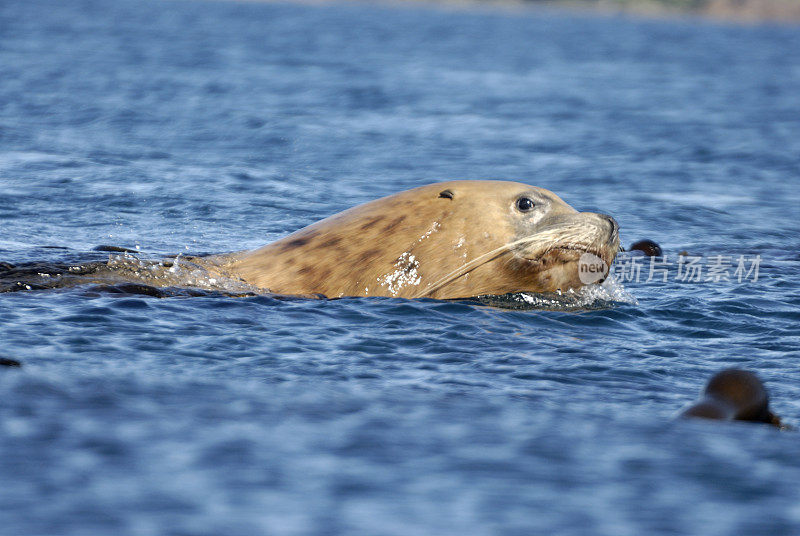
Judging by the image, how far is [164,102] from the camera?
2592 centimetres

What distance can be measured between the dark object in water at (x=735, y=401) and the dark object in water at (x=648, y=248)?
577 centimetres

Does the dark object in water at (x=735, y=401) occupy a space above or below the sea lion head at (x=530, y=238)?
below

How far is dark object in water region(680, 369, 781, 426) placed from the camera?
6.14m

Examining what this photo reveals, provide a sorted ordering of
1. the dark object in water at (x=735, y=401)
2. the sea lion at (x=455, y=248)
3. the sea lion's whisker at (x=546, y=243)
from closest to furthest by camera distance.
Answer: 1. the dark object in water at (x=735, y=401)
2. the sea lion's whisker at (x=546, y=243)
3. the sea lion at (x=455, y=248)

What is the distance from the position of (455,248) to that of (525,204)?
694 millimetres

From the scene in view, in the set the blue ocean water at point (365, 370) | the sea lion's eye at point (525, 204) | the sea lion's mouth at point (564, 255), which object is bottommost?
the blue ocean water at point (365, 370)

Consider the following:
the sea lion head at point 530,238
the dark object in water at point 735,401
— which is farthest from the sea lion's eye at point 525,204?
the dark object in water at point 735,401

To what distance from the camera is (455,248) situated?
8.77 m

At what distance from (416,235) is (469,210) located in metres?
0.49

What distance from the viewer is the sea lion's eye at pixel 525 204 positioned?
8.82 m

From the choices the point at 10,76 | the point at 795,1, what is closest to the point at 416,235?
the point at 10,76

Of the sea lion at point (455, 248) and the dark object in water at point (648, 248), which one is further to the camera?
the dark object in water at point (648, 248)

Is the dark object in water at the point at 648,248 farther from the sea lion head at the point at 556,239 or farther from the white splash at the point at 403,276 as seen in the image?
the white splash at the point at 403,276

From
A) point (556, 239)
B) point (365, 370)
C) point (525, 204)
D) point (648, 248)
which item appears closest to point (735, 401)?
point (365, 370)
